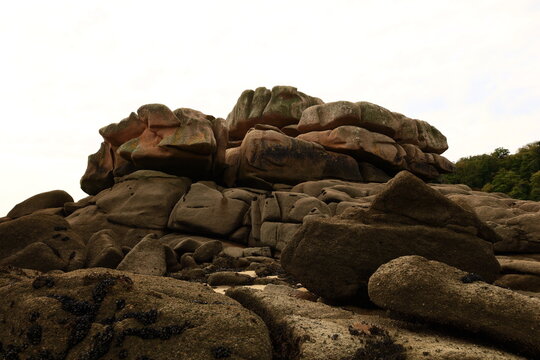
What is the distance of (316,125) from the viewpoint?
45125 millimetres

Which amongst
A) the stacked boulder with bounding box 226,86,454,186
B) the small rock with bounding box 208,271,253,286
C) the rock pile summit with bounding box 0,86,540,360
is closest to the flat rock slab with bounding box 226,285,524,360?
the rock pile summit with bounding box 0,86,540,360

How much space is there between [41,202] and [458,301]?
35.7 m

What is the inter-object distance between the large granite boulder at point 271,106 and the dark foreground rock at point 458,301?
145 ft

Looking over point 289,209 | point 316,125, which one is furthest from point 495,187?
point 289,209

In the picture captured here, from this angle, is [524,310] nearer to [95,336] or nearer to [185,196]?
[95,336]

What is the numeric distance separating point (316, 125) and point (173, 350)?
40273 millimetres

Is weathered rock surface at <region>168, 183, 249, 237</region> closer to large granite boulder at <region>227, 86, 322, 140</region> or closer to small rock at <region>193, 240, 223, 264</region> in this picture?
small rock at <region>193, 240, 223, 264</region>

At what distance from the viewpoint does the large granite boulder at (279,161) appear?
115 ft

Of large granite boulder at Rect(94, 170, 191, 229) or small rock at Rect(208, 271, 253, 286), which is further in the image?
large granite boulder at Rect(94, 170, 191, 229)

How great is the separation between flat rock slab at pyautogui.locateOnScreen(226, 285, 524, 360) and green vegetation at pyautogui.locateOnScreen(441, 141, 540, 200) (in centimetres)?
6516

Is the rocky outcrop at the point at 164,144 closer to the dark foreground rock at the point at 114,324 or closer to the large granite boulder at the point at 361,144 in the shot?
the large granite boulder at the point at 361,144

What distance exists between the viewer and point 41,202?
35.1 metres

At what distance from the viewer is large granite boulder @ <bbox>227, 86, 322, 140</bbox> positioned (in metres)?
52.2

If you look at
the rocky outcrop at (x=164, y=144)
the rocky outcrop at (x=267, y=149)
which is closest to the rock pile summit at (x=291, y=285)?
the rocky outcrop at (x=164, y=144)
